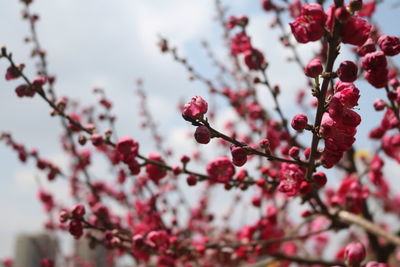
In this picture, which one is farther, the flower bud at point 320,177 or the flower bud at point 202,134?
the flower bud at point 320,177

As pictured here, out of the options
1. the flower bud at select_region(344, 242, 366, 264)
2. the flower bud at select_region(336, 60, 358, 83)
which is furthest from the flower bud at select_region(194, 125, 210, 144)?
the flower bud at select_region(344, 242, 366, 264)

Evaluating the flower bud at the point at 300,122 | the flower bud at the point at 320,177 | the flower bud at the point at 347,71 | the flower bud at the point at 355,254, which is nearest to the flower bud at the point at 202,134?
the flower bud at the point at 300,122

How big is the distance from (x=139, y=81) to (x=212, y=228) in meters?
2.37

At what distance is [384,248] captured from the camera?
3.37 m

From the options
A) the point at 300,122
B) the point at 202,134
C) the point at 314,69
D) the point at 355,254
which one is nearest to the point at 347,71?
the point at 314,69

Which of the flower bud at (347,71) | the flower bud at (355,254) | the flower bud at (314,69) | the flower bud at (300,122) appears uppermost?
the flower bud at (314,69)

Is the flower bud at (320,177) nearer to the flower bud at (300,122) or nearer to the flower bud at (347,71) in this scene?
the flower bud at (300,122)

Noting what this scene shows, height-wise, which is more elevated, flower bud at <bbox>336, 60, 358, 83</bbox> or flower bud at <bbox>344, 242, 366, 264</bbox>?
flower bud at <bbox>336, 60, 358, 83</bbox>

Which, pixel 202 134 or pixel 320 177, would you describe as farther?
pixel 320 177

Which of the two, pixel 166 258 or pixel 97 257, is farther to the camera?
pixel 97 257

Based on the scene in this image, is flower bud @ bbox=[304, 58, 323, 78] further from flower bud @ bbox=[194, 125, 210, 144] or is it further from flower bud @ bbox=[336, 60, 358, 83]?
flower bud @ bbox=[194, 125, 210, 144]

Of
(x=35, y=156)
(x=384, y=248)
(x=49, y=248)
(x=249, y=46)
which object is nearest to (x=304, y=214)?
(x=249, y=46)

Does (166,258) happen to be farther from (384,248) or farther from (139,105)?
(139,105)

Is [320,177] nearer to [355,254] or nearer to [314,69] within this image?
[355,254]
